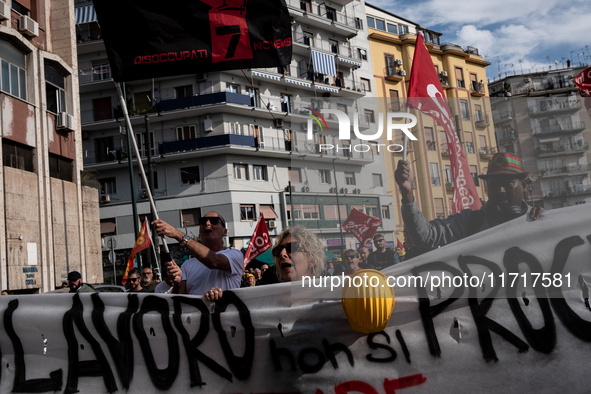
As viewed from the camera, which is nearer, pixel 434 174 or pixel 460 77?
pixel 434 174

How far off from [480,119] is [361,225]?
3.57 ft

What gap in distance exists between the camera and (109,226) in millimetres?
34312

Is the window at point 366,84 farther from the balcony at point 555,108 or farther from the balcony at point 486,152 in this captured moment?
the balcony at point 486,152

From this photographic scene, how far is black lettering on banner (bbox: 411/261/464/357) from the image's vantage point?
3359 millimetres

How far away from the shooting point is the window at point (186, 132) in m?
34.7

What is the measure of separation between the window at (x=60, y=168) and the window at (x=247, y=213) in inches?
602

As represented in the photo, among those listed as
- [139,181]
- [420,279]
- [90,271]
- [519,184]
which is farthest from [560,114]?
[139,181]

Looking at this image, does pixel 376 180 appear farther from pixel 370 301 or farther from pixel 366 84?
pixel 366 84

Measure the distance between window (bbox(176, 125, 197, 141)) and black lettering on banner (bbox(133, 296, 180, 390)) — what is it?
3146 centimetres

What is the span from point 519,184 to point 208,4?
3077 millimetres

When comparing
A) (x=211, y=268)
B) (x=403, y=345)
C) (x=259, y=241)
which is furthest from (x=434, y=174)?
(x=259, y=241)

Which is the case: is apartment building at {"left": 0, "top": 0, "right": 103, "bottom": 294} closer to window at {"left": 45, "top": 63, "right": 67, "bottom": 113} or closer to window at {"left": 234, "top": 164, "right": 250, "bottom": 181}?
window at {"left": 45, "top": 63, "right": 67, "bottom": 113}

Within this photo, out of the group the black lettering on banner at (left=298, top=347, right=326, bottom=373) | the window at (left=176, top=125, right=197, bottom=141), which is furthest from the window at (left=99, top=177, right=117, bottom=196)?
the black lettering on banner at (left=298, top=347, right=326, bottom=373)

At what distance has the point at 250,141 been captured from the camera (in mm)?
34844
